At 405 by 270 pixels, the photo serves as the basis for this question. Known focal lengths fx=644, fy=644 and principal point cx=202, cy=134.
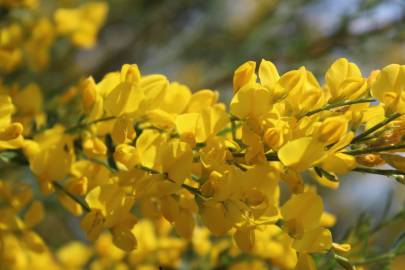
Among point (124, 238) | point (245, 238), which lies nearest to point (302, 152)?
point (245, 238)

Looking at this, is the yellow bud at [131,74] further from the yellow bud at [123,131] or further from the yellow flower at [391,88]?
the yellow flower at [391,88]

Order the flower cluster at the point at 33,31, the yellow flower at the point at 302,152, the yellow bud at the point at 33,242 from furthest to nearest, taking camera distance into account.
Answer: the flower cluster at the point at 33,31
the yellow bud at the point at 33,242
the yellow flower at the point at 302,152

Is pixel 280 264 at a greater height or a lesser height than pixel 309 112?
lesser

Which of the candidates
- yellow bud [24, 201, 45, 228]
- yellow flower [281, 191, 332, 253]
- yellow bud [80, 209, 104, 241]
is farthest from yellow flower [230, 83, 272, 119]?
yellow bud [24, 201, 45, 228]

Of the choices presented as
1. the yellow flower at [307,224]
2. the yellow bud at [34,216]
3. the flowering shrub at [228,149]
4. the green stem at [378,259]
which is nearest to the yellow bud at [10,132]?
the flowering shrub at [228,149]

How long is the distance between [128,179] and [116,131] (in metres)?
0.06

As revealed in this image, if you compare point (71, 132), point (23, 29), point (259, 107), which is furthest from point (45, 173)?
point (23, 29)

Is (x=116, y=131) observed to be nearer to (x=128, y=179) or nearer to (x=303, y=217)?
(x=128, y=179)

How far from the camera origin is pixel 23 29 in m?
1.34

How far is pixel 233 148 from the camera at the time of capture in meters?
Answer: 0.72

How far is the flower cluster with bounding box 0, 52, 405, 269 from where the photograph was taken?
671mm

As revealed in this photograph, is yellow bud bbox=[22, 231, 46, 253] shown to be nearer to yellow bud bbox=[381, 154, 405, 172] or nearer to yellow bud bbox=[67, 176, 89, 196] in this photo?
yellow bud bbox=[67, 176, 89, 196]

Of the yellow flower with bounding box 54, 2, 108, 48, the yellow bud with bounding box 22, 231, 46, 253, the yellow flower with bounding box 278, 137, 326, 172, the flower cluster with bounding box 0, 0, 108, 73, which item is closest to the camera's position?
the yellow flower with bounding box 278, 137, 326, 172

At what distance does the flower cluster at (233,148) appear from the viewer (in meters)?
0.67
